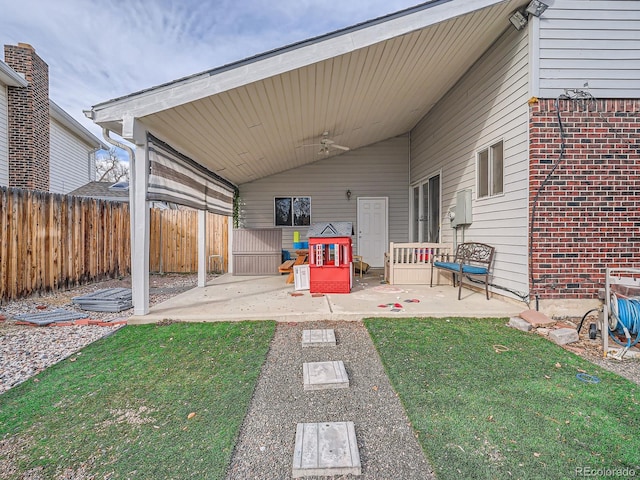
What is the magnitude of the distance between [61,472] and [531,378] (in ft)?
9.82

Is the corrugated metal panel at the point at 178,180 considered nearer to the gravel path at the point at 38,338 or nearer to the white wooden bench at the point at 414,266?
the gravel path at the point at 38,338

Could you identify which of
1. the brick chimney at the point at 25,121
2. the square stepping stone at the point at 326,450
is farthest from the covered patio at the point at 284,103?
the brick chimney at the point at 25,121

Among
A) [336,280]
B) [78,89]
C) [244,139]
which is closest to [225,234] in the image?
[244,139]

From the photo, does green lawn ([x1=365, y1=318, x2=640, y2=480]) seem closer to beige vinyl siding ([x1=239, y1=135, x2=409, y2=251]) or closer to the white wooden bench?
the white wooden bench

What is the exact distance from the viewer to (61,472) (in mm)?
1528

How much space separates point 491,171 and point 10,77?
1172 centimetres

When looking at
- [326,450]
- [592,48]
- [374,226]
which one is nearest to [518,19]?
[592,48]

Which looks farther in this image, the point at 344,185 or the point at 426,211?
the point at 344,185

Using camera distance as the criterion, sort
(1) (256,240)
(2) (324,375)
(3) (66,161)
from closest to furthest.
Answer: (2) (324,375) → (1) (256,240) → (3) (66,161)

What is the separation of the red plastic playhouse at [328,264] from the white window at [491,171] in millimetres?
2332

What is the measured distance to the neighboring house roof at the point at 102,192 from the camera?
43.4 ft

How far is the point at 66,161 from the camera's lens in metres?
12.5

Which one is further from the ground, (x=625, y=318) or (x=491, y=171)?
(x=491, y=171)

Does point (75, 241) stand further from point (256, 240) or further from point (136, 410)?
point (136, 410)
